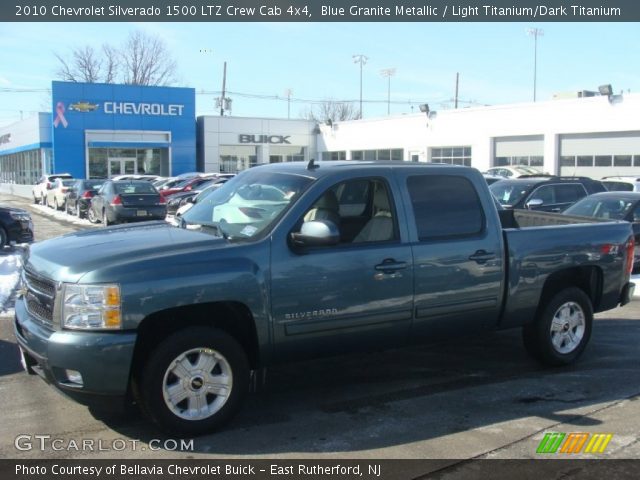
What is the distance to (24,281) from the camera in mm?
4949

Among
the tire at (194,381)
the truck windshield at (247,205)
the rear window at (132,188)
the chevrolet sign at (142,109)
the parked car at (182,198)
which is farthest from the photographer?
the chevrolet sign at (142,109)

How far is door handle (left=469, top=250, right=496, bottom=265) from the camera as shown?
18.4ft

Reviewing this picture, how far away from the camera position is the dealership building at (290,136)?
33.5m

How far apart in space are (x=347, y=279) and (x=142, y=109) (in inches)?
1785

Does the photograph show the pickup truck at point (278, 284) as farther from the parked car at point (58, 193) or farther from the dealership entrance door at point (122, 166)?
the dealership entrance door at point (122, 166)

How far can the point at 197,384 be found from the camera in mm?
4531

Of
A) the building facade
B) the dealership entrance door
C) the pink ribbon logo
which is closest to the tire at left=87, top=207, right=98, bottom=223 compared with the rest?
the building facade

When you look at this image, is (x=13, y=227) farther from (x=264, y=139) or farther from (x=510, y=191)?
(x=264, y=139)

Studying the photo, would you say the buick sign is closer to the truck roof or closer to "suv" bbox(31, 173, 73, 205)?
"suv" bbox(31, 173, 73, 205)

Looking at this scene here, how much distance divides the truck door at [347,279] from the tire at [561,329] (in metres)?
1.65

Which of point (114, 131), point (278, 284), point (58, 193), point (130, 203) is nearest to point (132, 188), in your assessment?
point (130, 203)

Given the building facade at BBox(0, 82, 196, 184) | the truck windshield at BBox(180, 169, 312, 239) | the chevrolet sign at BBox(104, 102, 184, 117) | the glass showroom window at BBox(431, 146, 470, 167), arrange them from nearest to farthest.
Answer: the truck windshield at BBox(180, 169, 312, 239) < the glass showroom window at BBox(431, 146, 470, 167) < the building facade at BBox(0, 82, 196, 184) < the chevrolet sign at BBox(104, 102, 184, 117)

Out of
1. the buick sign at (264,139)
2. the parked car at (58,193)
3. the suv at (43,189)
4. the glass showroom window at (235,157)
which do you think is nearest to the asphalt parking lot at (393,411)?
the parked car at (58,193)

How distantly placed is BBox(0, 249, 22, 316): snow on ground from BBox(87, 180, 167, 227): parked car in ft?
19.3
